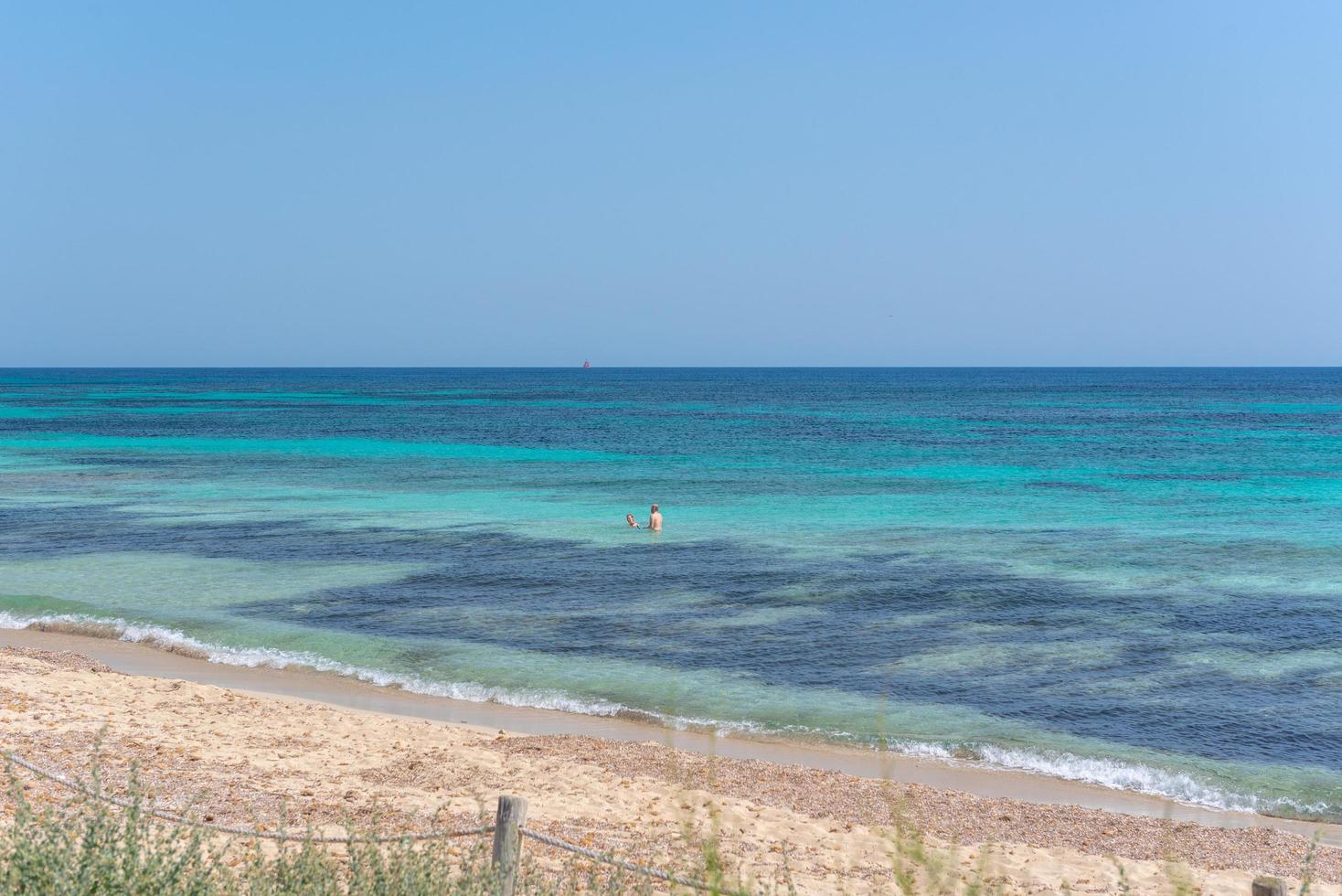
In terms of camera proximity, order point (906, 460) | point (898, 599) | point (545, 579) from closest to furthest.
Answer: point (898, 599)
point (545, 579)
point (906, 460)

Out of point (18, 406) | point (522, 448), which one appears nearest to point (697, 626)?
point (522, 448)

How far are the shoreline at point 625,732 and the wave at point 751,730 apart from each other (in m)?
0.12

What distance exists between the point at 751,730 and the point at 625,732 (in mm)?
1565

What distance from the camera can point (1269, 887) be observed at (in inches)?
204

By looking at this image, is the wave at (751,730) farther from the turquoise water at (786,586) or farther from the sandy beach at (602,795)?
the sandy beach at (602,795)

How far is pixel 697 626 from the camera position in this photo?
18562mm

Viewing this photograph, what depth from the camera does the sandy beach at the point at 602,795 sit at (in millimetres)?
9625

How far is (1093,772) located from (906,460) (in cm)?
3596

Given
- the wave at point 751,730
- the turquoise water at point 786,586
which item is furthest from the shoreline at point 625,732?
the turquoise water at point 786,586

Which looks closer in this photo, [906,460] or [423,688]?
[423,688]

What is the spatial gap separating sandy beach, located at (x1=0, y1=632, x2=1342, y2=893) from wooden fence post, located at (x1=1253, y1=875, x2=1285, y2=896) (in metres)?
3.89

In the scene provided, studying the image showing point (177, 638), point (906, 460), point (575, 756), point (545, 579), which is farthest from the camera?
point (906, 460)

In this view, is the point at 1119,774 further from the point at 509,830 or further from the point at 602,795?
the point at 509,830

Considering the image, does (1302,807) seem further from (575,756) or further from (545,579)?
(545,579)
